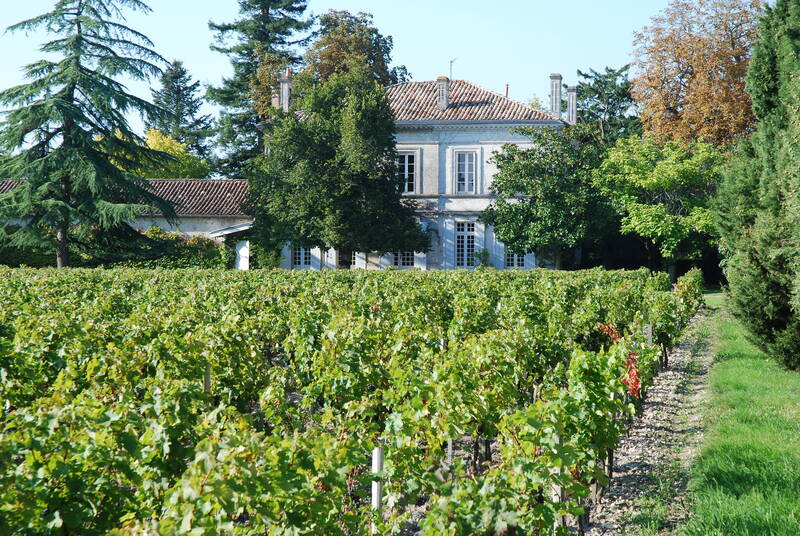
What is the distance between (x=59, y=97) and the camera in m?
26.9

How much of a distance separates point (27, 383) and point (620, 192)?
25726 mm

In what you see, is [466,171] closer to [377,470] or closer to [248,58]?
[248,58]

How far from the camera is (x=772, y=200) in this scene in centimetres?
927

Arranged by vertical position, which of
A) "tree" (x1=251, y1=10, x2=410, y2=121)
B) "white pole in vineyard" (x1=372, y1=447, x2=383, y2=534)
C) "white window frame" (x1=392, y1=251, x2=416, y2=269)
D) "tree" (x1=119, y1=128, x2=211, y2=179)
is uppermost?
"tree" (x1=251, y1=10, x2=410, y2=121)

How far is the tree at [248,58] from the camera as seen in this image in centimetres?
4122

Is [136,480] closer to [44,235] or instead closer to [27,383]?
[27,383]

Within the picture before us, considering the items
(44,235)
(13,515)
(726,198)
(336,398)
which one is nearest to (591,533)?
(336,398)

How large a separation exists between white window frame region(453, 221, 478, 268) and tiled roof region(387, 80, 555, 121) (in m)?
4.70

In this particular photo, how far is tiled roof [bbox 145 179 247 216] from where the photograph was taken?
32594 millimetres

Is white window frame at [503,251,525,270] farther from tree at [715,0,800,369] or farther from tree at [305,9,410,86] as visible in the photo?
tree at [715,0,800,369]

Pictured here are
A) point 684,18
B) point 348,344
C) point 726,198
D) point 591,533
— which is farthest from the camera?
point 684,18

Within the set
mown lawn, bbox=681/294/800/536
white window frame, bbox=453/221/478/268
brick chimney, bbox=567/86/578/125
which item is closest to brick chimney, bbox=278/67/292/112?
white window frame, bbox=453/221/478/268

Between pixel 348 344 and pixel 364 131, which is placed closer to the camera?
pixel 348 344

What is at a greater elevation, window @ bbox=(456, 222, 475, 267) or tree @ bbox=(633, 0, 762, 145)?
tree @ bbox=(633, 0, 762, 145)
